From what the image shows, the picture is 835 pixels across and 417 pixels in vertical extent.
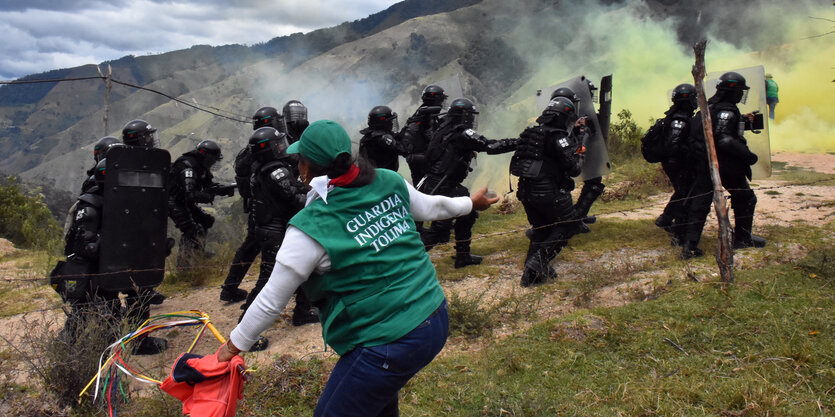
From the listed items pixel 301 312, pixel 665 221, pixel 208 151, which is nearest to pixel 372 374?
pixel 301 312

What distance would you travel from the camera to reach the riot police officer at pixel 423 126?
7102mm

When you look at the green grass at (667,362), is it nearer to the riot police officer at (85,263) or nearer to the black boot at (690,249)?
the black boot at (690,249)

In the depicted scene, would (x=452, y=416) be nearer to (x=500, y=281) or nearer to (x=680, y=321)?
(x=680, y=321)

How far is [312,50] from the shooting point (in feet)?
359

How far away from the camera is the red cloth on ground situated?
6.86 feet

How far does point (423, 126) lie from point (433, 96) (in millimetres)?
400

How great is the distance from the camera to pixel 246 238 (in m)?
6.15

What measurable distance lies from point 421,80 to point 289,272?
70.1 m

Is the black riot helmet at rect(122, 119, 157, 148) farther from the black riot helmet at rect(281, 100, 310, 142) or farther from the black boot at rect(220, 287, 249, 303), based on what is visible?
the black boot at rect(220, 287, 249, 303)

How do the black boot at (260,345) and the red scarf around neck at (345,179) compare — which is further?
the black boot at (260,345)

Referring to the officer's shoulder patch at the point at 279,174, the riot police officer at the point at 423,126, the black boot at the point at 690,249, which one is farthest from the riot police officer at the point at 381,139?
the black boot at the point at 690,249

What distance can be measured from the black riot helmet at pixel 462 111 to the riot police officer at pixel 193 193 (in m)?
2.83

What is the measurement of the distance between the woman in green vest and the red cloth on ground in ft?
0.26

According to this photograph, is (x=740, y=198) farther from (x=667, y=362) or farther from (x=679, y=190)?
(x=667, y=362)
